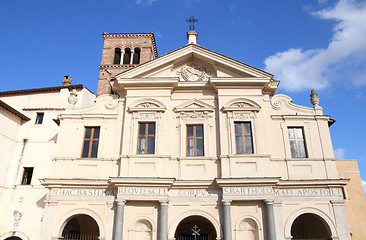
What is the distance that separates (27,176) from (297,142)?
49.9ft

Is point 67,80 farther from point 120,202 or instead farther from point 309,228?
point 309,228

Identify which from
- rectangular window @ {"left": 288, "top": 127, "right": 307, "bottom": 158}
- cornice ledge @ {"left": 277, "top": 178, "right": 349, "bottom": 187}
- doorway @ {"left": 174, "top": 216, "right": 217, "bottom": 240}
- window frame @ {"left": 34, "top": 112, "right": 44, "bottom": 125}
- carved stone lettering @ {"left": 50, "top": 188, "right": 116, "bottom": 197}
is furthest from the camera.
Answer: window frame @ {"left": 34, "top": 112, "right": 44, "bottom": 125}

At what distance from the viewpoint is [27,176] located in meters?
19.4

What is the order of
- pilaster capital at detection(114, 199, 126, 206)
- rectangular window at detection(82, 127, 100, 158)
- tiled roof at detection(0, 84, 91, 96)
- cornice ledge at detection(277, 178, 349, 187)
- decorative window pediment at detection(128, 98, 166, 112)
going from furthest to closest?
tiled roof at detection(0, 84, 91, 96)
decorative window pediment at detection(128, 98, 166, 112)
rectangular window at detection(82, 127, 100, 158)
cornice ledge at detection(277, 178, 349, 187)
pilaster capital at detection(114, 199, 126, 206)

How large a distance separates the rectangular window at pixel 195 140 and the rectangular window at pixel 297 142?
13.7 feet

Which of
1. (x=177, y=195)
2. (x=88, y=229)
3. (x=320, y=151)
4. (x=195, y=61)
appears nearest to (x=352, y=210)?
(x=320, y=151)

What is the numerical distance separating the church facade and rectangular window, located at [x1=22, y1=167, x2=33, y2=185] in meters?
4.75

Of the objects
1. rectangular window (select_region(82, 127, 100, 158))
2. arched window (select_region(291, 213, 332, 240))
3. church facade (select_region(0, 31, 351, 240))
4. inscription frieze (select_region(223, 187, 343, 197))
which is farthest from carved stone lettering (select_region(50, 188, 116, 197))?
arched window (select_region(291, 213, 332, 240))

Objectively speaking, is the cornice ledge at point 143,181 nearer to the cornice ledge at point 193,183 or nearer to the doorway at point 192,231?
the cornice ledge at point 193,183

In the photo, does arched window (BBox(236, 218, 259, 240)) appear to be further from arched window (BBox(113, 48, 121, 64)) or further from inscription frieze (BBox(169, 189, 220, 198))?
arched window (BBox(113, 48, 121, 64))

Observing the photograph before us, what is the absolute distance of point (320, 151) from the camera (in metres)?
14.9

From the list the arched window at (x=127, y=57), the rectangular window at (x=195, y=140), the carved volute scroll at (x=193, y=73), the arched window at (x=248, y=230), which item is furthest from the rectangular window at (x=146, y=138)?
the arched window at (x=127, y=57)

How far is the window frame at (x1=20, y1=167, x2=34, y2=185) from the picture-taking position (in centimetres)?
1919

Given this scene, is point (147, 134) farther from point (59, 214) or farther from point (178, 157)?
point (59, 214)
